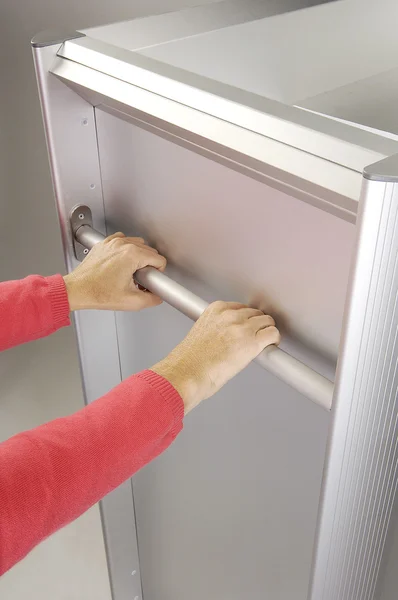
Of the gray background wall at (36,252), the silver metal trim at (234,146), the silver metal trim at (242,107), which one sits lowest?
the gray background wall at (36,252)

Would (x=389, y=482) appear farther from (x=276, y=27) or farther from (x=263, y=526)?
(x=276, y=27)

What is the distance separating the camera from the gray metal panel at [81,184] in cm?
74

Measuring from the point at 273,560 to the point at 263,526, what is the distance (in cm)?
5

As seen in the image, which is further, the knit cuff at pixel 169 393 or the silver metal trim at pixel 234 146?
the knit cuff at pixel 169 393

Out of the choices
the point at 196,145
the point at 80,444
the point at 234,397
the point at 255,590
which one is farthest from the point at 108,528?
the point at 196,145

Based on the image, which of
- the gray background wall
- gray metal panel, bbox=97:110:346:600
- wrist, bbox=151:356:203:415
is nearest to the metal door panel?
gray metal panel, bbox=97:110:346:600

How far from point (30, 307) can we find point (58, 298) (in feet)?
0.12

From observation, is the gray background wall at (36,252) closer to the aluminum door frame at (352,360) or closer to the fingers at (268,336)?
the aluminum door frame at (352,360)

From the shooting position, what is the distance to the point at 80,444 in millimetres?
592

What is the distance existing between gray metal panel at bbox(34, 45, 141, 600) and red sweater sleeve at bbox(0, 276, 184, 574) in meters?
0.28

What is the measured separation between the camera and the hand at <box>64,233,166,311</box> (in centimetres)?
74

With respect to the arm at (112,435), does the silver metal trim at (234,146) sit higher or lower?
higher

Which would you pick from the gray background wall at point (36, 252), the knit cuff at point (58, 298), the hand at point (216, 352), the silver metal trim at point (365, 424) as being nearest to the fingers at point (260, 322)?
the hand at point (216, 352)

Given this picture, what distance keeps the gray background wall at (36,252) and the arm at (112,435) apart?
0.64m
